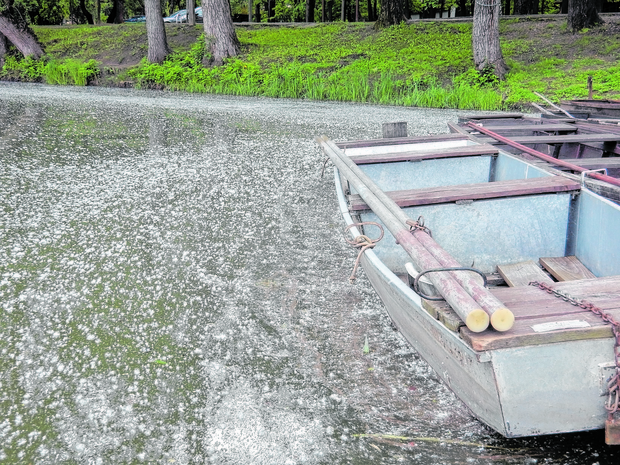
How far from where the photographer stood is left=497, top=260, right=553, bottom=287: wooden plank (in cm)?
329

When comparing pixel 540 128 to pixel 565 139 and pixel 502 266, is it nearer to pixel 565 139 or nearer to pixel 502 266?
pixel 565 139

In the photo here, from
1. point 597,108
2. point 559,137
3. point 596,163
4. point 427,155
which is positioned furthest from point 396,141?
point 597,108

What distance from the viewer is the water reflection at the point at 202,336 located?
8.27 ft

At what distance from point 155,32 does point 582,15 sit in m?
12.7

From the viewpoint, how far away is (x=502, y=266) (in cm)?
358

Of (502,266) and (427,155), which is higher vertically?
(427,155)

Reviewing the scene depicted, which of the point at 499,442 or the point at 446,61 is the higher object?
the point at 446,61

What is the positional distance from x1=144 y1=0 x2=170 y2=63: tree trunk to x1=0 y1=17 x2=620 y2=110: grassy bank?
38 centimetres

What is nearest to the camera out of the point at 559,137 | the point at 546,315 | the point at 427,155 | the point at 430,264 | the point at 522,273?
the point at 546,315

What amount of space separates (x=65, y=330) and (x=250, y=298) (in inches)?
46.1

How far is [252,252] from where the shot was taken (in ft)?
15.5

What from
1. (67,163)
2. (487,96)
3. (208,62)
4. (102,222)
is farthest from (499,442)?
(208,62)

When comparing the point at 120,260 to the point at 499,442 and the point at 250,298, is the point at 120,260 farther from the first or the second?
the point at 499,442

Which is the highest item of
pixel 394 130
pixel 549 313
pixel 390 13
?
pixel 390 13
